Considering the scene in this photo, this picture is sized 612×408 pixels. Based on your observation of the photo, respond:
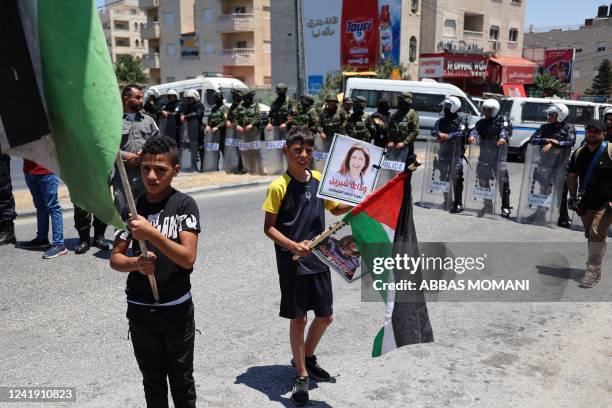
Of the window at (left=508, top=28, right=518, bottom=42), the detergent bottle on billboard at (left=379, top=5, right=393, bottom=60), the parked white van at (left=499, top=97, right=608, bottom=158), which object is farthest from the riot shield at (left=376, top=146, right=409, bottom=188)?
the window at (left=508, top=28, right=518, bottom=42)

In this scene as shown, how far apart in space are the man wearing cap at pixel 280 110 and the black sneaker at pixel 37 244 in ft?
21.3

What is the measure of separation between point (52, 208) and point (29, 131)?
5243 mm

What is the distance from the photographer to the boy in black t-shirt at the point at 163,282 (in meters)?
2.82

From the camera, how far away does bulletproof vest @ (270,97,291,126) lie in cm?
1255

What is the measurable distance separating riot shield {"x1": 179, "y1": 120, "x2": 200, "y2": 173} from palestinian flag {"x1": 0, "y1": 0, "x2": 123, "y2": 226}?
11.8m

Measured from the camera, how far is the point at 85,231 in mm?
6953

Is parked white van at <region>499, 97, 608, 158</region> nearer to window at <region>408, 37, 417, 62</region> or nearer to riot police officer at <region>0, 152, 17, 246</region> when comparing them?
riot police officer at <region>0, 152, 17, 246</region>

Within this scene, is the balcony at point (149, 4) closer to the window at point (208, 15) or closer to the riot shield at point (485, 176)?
the window at point (208, 15)

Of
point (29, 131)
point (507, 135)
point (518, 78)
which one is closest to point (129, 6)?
point (518, 78)

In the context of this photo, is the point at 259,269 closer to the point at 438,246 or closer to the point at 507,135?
the point at 438,246

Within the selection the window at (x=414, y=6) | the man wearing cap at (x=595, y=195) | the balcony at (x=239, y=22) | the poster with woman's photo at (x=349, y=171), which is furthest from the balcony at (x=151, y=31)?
the poster with woman's photo at (x=349, y=171)

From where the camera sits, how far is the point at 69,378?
393 centimetres

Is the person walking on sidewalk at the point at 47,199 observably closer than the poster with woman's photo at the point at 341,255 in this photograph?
No

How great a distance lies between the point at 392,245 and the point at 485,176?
679 cm
